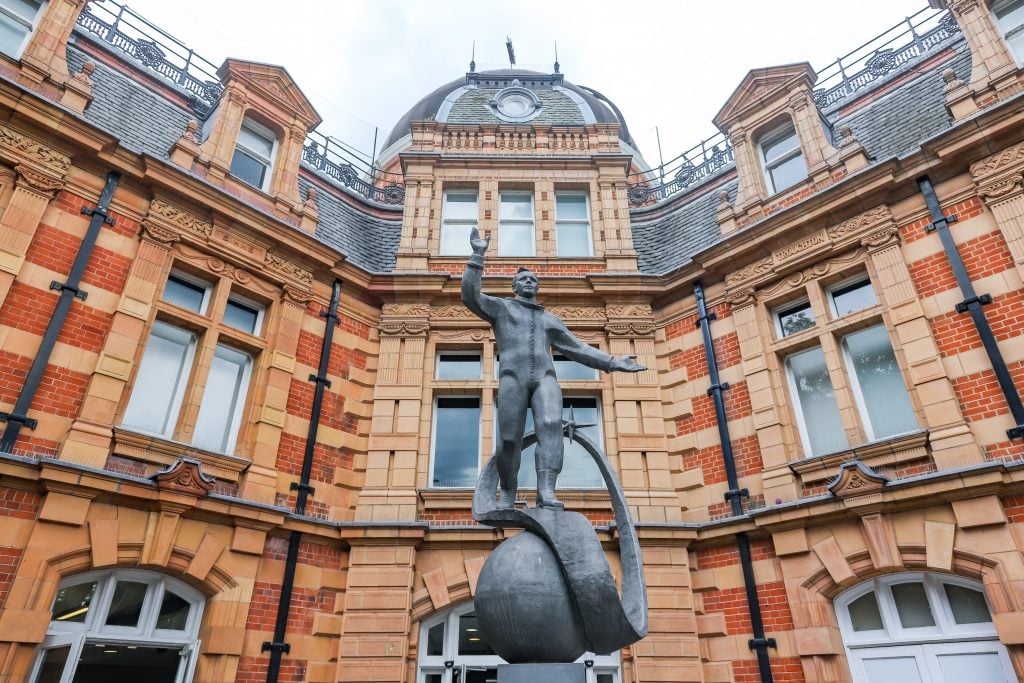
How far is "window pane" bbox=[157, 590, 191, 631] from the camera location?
26.2 feet

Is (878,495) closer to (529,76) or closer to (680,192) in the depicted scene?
(680,192)

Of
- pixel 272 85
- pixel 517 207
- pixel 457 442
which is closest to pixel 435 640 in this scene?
pixel 457 442

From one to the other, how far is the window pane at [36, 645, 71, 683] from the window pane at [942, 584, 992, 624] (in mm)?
10635

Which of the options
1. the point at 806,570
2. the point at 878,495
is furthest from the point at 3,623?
the point at 878,495

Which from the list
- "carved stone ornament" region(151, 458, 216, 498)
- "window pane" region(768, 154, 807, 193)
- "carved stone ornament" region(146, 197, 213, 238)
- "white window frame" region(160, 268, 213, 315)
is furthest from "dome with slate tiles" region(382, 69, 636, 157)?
"carved stone ornament" region(151, 458, 216, 498)

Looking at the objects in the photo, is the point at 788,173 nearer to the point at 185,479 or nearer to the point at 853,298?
Result: the point at 853,298

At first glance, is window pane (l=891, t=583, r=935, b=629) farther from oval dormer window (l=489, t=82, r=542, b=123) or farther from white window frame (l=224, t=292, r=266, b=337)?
oval dormer window (l=489, t=82, r=542, b=123)

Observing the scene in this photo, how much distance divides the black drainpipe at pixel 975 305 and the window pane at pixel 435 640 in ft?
26.6

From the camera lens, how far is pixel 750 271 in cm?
1095

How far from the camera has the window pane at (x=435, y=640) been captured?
9.15 metres

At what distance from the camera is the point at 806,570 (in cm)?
859

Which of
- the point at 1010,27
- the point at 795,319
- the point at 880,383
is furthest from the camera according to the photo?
the point at 795,319

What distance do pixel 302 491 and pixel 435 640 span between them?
3030mm

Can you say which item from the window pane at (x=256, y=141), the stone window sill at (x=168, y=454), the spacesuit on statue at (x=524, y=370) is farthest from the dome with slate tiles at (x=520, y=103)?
the spacesuit on statue at (x=524, y=370)
